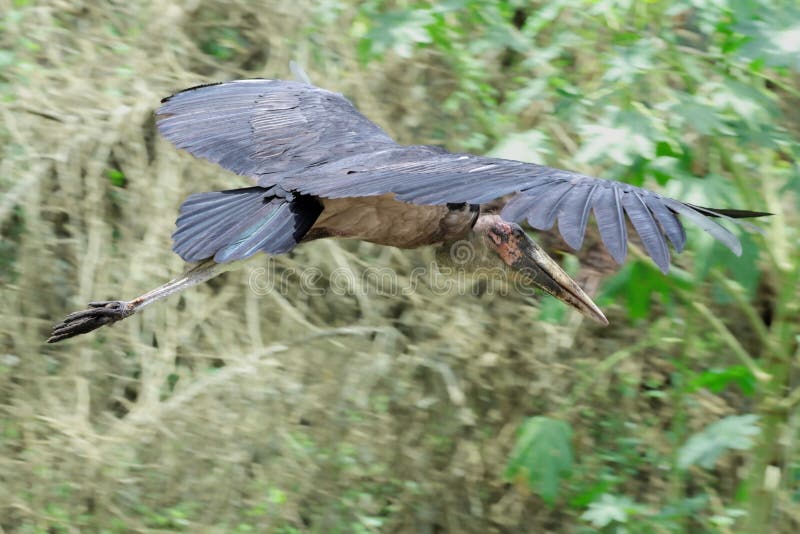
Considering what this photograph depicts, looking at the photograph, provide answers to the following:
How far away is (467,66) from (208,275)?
1663 millimetres

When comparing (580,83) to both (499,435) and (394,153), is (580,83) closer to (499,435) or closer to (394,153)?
(499,435)

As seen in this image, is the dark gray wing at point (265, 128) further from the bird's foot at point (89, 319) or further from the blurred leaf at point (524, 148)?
the bird's foot at point (89, 319)

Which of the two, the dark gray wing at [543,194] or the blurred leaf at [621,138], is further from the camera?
the blurred leaf at [621,138]

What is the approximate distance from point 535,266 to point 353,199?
0.64 m

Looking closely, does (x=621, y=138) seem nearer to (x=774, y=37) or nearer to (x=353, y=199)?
(x=774, y=37)

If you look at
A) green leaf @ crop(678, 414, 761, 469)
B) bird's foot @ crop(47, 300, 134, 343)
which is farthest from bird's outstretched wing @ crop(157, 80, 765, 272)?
green leaf @ crop(678, 414, 761, 469)

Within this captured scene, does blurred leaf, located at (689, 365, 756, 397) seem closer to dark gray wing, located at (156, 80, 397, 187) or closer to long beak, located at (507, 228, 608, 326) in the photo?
long beak, located at (507, 228, 608, 326)

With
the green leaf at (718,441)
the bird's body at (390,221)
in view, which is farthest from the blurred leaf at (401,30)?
the green leaf at (718,441)

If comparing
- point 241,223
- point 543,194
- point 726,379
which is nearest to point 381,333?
point 726,379

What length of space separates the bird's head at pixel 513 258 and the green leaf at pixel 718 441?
77 centimetres

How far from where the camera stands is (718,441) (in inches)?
158

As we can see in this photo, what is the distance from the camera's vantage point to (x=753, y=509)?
436 cm

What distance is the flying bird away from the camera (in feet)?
8.39

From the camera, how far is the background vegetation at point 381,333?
14.3 feet
